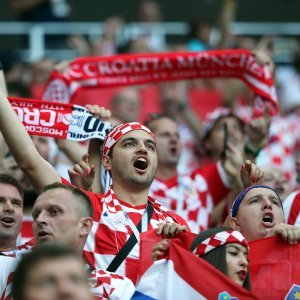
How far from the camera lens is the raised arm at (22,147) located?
24.6ft

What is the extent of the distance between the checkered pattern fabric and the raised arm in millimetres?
1112

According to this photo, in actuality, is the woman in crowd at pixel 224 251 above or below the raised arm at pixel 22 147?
below

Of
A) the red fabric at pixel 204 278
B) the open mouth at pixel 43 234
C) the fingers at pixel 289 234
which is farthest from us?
the fingers at pixel 289 234

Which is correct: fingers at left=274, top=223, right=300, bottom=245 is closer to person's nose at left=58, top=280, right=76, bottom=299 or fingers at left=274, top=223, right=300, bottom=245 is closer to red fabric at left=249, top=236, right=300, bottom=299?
red fabric at left=249, top=236, right=300, bottom=299

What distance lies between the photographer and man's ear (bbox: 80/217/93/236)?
6.96 m

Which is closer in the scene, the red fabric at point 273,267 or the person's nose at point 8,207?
the red fabric at point 273,267

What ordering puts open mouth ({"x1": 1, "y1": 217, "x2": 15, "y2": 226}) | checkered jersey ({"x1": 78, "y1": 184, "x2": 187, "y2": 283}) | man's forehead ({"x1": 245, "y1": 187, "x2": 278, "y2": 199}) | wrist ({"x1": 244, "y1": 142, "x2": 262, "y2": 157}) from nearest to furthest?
1. checkered jersey ({"x1": 78, "y1": 184, "x2": 187, "y2": 283})
2. open mouth ({"x1": 1, "y1": 217, "x2": 15, "y2": 226})
3. man's forehead ({"x1": 245, "y1": 187, "x2": 278, "y2": 199})
4. wrist ({"x1": 244, "y1": 142, "x2": 262, "y2": 157})

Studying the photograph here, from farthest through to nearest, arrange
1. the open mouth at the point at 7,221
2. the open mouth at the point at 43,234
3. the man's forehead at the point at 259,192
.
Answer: the man's forehead at the point at 259,192, the open mouth at the point at 7,221, the open mouth at the point at 43,234

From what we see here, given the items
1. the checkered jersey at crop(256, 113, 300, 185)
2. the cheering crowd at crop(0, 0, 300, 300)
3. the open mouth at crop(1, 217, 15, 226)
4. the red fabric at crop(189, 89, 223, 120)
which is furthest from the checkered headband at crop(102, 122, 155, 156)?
the red fabric at crop(189, 89, 223, 120)

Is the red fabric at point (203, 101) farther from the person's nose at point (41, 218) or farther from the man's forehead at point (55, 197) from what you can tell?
the person's nose at point (41, 218)

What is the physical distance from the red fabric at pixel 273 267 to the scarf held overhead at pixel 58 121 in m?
1.62

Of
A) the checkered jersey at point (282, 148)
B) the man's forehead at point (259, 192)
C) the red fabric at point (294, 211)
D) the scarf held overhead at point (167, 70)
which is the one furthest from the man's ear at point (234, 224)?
the checkered jersey at point (282, 148)

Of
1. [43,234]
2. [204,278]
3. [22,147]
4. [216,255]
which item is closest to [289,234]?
[216,255]

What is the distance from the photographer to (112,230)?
7.51 meters
